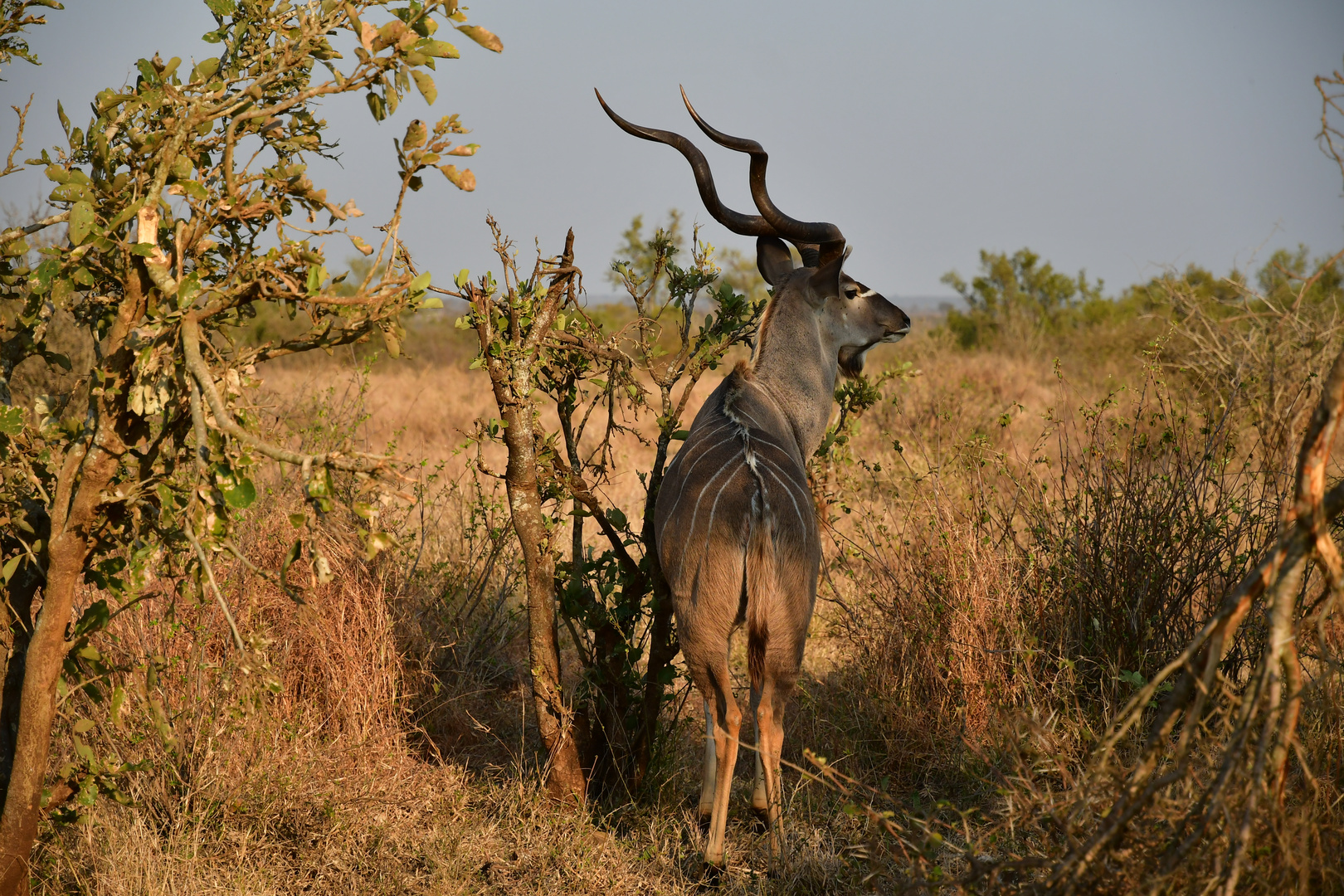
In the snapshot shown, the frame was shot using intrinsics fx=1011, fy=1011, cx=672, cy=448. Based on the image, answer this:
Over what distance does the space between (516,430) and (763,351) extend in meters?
1.49

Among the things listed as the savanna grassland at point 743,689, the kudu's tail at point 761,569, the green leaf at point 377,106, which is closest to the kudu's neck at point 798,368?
the savanna grassland at point 743,689

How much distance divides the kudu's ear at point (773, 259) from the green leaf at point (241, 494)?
130 inches

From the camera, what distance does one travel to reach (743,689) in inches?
183

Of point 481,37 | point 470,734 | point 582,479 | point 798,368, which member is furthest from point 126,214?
point 798,368

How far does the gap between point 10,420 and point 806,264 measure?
3.62 metres

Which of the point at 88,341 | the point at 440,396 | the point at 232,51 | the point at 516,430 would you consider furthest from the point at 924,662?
the point at 440,396

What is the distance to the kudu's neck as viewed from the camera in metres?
4.47

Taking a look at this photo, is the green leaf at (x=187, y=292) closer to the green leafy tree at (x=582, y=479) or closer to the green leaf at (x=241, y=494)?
the green leaf at (x=241, y=494)

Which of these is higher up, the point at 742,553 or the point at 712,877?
the point at 742,553

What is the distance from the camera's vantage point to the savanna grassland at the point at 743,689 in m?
2.90

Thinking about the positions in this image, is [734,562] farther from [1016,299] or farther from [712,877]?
[1016,299]

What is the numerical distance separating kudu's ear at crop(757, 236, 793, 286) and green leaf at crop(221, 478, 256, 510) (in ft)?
10.8

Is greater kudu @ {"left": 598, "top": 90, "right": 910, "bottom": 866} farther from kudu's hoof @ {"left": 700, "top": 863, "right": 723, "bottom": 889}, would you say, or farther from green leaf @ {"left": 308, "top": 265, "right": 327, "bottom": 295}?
green leaf @ {"left": 308, "top": 265, "right": 327, "bottom": 295}

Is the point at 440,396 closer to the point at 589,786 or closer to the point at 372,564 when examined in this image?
the point at 372,564
